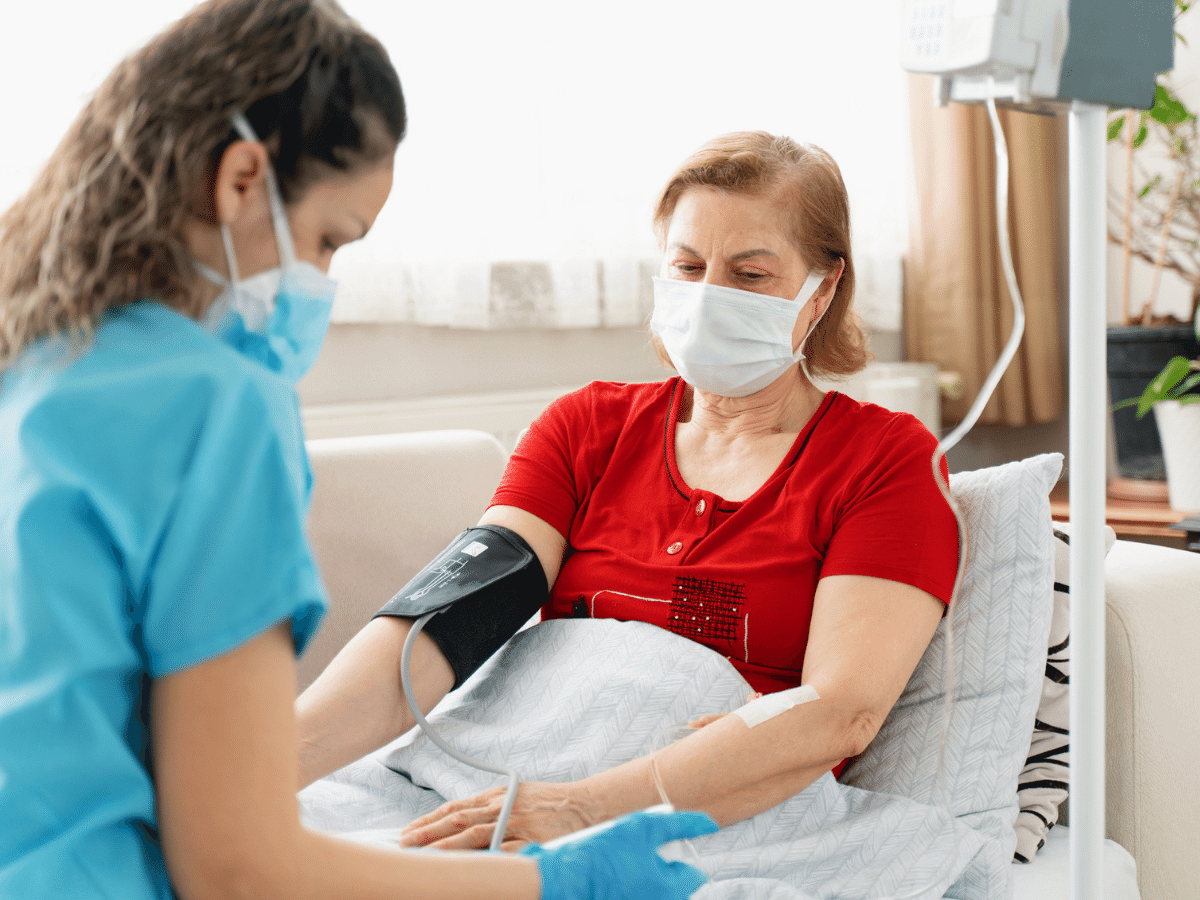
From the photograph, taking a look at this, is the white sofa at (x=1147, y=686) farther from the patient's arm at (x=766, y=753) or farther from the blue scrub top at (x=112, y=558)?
the blue scrub top at (x=112, y=558)

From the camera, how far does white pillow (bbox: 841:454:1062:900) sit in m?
1.17

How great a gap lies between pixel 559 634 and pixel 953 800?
0.47m

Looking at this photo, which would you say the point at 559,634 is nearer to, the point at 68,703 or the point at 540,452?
the point at 540,452

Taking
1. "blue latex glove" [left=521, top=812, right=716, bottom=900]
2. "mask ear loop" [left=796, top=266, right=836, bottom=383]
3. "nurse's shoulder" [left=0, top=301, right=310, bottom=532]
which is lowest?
"blue latex glove" [left=521, top=812, right=716, bottom=900]

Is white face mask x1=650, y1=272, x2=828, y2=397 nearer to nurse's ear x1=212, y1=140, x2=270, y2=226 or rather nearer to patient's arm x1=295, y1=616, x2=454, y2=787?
patient's arm x1=295, y1=616, x2=454, y2=787

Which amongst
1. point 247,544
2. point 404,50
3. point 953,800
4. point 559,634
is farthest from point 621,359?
point 247,544

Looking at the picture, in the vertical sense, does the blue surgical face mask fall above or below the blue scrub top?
above

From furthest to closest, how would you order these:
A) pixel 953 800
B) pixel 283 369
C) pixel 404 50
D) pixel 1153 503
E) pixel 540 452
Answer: pixel 1153 503
pixel 404 50
pixel 540 452
pixel 953 800
pixel 283 369

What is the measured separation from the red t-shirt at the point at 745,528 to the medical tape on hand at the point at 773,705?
13 cm

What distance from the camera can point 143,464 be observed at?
56 centimetres

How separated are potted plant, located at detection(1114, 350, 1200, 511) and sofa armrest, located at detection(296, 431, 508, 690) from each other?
63.4 inches

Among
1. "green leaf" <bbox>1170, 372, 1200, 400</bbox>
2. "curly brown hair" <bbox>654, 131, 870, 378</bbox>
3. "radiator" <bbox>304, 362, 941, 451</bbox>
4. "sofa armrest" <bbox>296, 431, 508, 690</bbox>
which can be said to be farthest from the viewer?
"green leaf" <bbox>1170, 372, 1200, 400</bbox>

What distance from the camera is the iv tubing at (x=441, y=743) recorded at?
103 centimetres

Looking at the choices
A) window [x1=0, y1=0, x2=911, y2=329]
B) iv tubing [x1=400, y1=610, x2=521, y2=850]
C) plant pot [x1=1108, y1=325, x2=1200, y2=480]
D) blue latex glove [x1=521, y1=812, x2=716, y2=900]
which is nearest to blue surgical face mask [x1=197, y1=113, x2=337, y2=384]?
blue latex glove [x1=521, y1=812, x2=716, y2=900]
